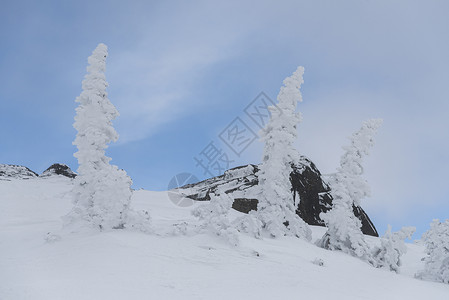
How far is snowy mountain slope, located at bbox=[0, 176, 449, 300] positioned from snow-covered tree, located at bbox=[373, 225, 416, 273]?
1.78 m

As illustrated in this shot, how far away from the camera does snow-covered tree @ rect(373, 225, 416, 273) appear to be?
2028cm

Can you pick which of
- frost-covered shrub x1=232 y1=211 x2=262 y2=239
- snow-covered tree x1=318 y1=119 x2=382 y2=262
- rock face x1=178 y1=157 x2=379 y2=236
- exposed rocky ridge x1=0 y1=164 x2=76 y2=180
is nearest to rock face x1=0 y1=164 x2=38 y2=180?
exposed rocky ridge x1=0 y1=164 x2=76 y2=180

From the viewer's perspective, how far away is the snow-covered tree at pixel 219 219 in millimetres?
15602

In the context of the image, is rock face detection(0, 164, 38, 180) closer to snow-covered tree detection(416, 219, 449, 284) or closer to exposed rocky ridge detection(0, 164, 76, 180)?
exposed rocky ridge detection(0, 164, 76, 180)

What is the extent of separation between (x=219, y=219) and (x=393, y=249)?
10.4 metres

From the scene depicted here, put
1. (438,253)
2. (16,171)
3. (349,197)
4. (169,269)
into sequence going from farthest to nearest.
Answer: (16,171), (349,197), (438,253), (169,269)

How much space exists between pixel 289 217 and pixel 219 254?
8820 millimetres

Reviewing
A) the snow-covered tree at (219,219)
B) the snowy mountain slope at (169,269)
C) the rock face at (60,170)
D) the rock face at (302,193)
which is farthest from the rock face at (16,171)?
the snow-covered tree at (219,219)

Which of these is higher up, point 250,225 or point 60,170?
point 60,170

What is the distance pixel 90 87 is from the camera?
687 inches

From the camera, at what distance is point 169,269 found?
1142 cm

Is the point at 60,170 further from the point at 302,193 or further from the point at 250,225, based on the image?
the point at 250,225

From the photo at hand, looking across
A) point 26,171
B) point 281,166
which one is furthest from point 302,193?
point 26,171

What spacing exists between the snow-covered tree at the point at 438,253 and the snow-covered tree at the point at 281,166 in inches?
260
